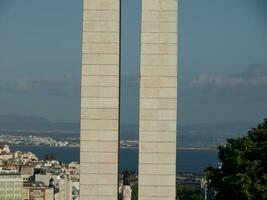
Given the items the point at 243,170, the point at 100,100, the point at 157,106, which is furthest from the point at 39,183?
the point at 157,106

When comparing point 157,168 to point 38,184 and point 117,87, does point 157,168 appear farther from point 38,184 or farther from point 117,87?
point 38,184

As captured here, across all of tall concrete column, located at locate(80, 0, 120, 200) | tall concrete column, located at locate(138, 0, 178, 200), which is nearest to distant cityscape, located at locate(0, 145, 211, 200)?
tall concrete column, located at locate(138, 0, 178, 200)

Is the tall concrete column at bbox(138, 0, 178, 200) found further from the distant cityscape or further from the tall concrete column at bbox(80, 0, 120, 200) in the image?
the distant cityscape

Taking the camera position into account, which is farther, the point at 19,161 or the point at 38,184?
the point at 19,161

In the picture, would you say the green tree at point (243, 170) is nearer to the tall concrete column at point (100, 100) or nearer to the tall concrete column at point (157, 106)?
the tall concrete column at point (157, 106)

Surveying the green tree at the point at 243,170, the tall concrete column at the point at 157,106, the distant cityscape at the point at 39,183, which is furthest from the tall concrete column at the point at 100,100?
the distant cityscape at the point at 39,183

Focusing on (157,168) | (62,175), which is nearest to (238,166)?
(157,168)
